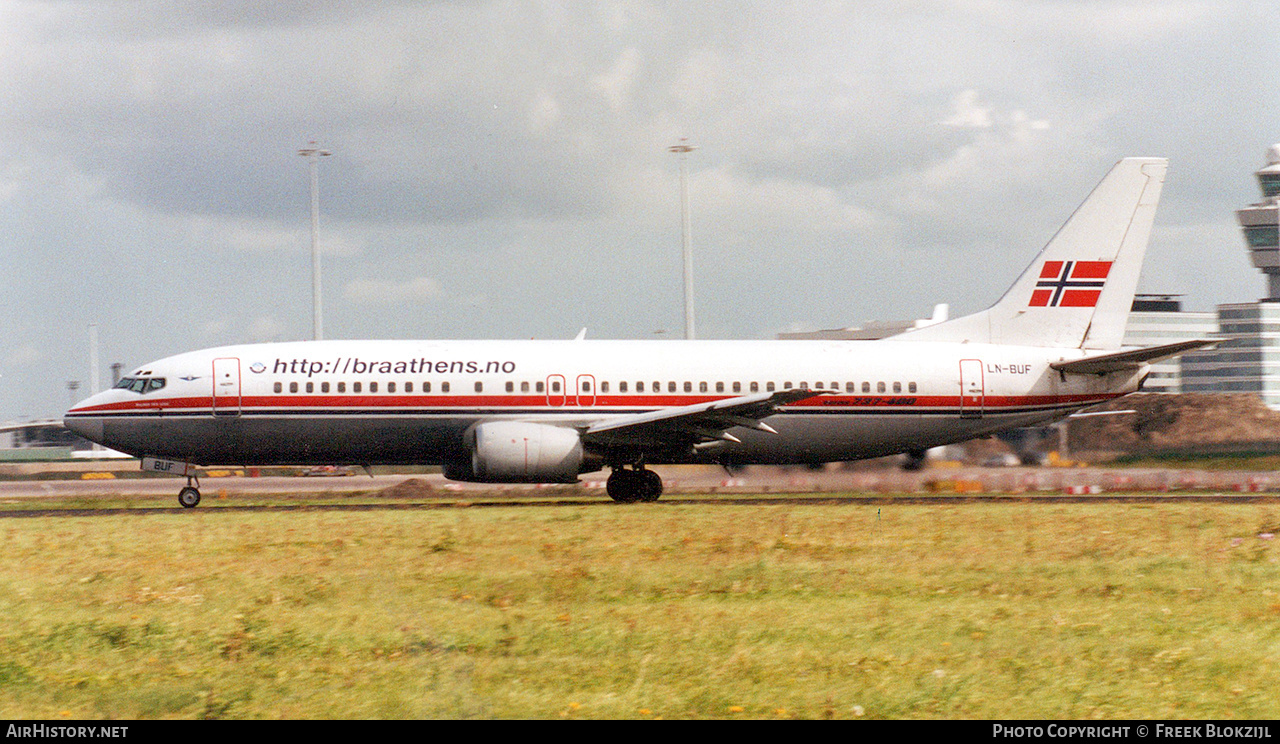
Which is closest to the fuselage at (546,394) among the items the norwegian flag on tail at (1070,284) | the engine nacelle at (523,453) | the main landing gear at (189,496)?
the engine nacelle at (523,453)

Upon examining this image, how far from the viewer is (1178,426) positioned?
42875 mm

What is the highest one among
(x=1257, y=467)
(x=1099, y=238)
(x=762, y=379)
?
(x=1099, y=238)

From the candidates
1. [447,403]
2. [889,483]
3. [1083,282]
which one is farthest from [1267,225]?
[447,403]

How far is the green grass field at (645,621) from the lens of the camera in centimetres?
900

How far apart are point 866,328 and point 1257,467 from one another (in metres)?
76.2

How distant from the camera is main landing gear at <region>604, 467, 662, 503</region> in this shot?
2878 centimetres

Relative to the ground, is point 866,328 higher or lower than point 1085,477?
higher

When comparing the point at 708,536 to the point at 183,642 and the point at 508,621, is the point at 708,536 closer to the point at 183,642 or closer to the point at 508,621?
the point at 508,621

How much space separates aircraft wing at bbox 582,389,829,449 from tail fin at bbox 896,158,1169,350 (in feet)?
Answer: 19.3

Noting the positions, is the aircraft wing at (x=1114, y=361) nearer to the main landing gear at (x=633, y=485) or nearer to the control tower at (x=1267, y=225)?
the main landing gear at (x=633, y=485)

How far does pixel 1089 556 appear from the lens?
16.0 m

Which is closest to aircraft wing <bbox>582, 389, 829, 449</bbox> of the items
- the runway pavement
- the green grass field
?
the runway pavement

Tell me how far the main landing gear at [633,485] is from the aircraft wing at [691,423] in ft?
2.97
